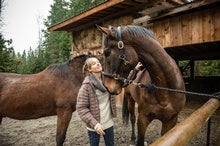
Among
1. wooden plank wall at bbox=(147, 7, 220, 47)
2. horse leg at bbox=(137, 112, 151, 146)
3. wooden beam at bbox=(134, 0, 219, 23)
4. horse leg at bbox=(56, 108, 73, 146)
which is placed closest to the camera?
horse leg at bbox=(137, 112, 151, 146)

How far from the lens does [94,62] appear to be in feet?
7.70

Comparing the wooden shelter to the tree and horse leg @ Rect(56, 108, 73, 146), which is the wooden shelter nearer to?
horse leg @ Rect(56, 108, 73, 146)

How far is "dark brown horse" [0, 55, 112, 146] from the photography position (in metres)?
3.32

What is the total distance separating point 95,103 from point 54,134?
3.11 m

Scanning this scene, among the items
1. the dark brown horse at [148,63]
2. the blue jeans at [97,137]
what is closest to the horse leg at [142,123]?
the dark brown horse at [148,63]

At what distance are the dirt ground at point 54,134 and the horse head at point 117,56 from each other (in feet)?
7.59

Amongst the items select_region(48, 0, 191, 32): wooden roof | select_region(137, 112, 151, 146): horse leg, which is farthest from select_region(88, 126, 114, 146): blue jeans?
select_region(48, 0, 191, 32): wooden roof

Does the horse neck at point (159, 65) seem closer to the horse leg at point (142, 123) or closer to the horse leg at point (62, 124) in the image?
the horse leg at point (142, 123)

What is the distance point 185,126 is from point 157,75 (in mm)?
1616

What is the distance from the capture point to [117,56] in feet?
7.52

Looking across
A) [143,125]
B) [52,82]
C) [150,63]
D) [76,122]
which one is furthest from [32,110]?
[76,122]

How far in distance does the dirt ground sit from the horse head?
2313mm

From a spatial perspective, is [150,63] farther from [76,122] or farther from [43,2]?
[43,2]

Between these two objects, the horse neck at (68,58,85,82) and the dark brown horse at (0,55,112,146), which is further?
the horse neck at (68,58,85,82)
